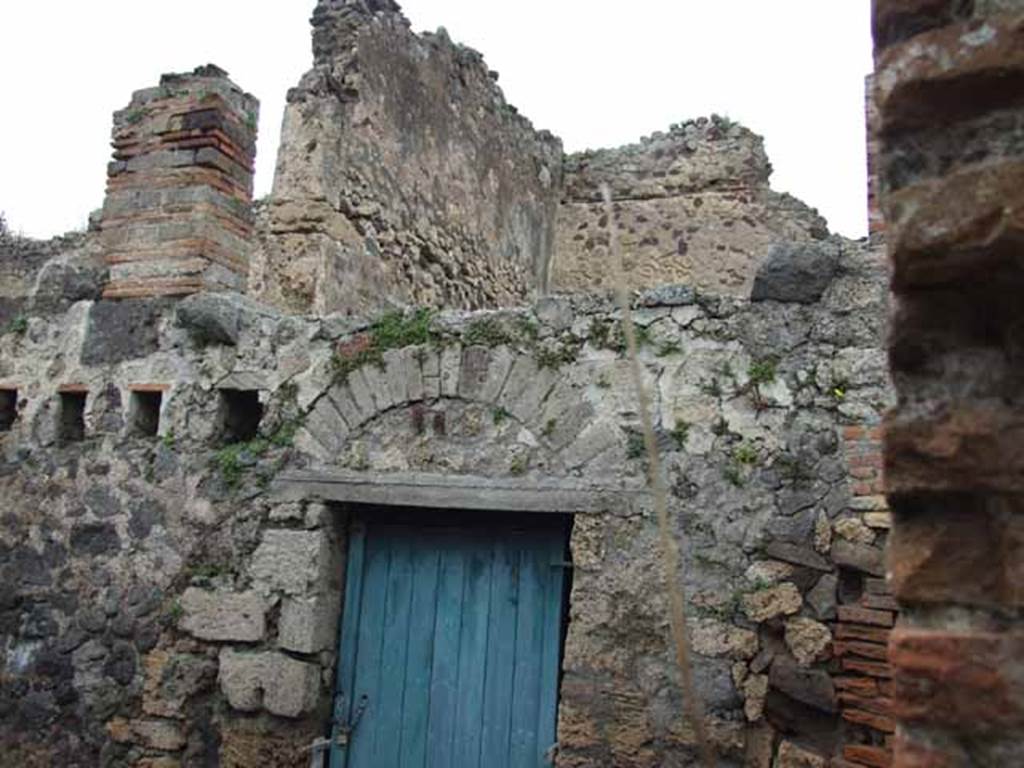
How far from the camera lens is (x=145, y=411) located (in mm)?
Result: 4977

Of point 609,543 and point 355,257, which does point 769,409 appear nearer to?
point 609,543

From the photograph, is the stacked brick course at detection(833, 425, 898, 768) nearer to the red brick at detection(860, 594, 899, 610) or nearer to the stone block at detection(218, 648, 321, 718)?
the red brick at detection(860, 594, 899, 610)

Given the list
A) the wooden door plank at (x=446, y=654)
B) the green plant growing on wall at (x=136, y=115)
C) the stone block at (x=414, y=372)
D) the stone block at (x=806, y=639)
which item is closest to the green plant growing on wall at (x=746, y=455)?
the stone block at (x=806, y=639)

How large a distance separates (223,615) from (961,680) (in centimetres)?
379

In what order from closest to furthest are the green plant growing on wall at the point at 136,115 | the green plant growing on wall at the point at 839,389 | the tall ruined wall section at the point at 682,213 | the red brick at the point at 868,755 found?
1. the red brick at the point at 868,755
2. the green plant growing on wall at the point at 839,389
3. the green plant growing on wall at the point at 136,115
4. the tall ruined wall section at the point at 682,213

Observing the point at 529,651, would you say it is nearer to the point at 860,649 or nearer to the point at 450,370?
the point at 450,370

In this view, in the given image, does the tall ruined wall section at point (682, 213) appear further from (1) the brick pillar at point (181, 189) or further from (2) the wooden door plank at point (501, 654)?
(2) the wooden door plank at point (501, 654)

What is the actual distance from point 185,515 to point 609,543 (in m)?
2.10

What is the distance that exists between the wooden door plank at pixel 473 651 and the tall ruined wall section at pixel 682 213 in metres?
5.57

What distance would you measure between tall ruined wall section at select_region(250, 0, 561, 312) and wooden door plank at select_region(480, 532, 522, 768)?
2.45 metres

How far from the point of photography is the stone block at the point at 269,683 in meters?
4.18

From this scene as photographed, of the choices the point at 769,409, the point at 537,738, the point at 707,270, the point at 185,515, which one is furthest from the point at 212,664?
the point at 707,270

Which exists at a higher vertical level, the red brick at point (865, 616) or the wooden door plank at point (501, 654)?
the red brick at point (865, 616)

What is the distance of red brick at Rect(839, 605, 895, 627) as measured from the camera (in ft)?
11.2
